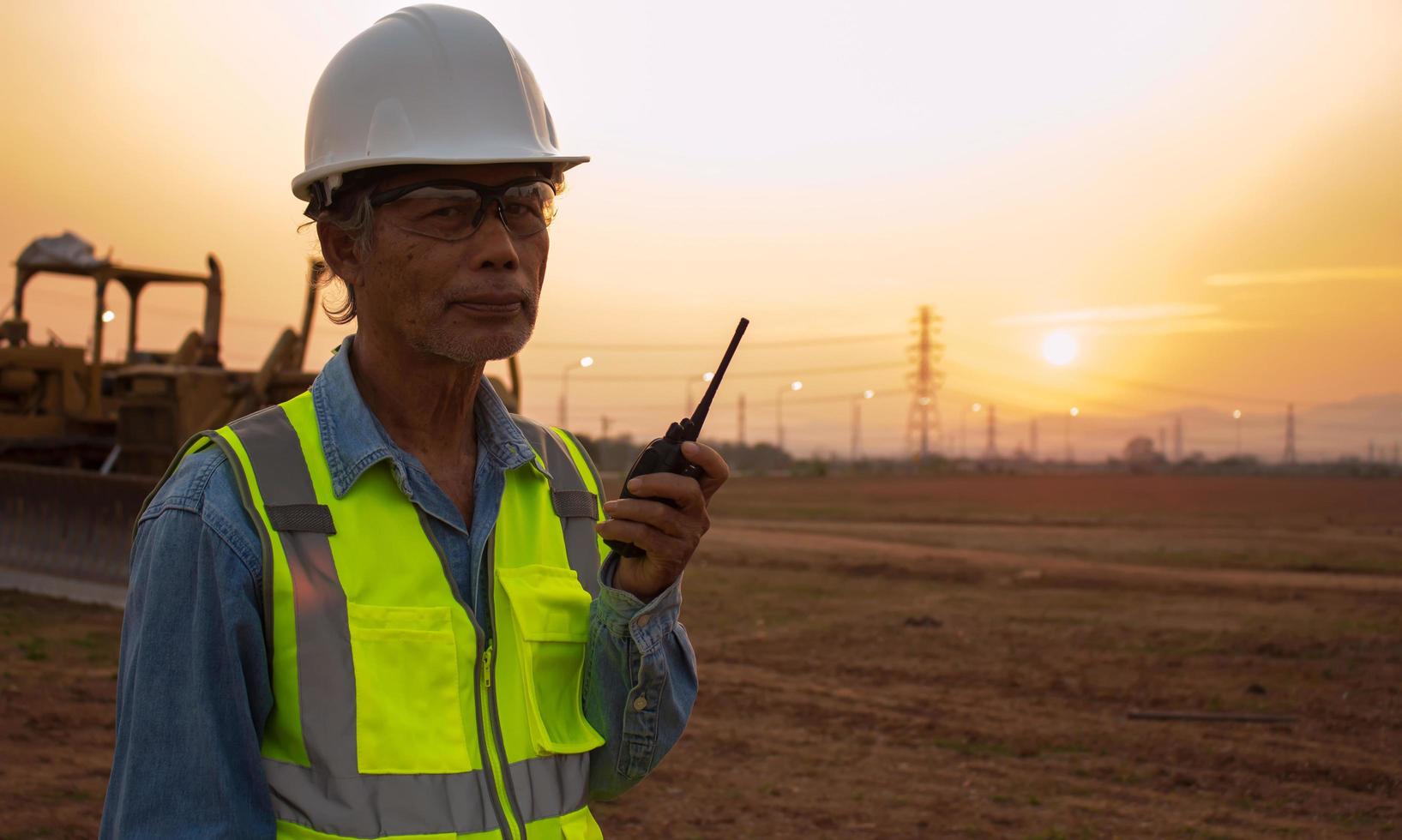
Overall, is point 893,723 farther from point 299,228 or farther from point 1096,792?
point 299,228

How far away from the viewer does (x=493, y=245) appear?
218cm

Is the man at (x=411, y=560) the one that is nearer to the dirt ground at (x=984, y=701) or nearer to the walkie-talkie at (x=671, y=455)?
the walkie-talkie at (x=671, y=455)

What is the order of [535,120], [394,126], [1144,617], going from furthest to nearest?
[1144,617] → [535,120] → [394,126]

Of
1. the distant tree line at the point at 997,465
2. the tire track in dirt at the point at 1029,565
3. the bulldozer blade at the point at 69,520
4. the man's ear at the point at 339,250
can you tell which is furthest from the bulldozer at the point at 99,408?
the distant tree line at the point at 997,465

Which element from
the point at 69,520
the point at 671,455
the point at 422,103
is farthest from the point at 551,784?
the point at 69,520

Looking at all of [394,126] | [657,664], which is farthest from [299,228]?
[657,664]

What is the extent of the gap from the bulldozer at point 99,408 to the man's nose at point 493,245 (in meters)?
10.5

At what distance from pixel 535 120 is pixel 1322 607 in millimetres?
13656

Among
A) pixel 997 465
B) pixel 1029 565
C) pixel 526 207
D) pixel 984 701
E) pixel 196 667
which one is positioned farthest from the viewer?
pixel 997 465

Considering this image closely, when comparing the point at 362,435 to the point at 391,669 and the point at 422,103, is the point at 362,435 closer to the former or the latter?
the point at 391,669

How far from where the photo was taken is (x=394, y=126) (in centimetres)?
216

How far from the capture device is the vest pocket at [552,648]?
210cm

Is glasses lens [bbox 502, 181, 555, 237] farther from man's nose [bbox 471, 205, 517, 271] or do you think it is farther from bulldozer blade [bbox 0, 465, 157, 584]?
bulldozer blade [bbox 0, 465, 157, 584]

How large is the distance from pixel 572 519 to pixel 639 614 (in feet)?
0.91
